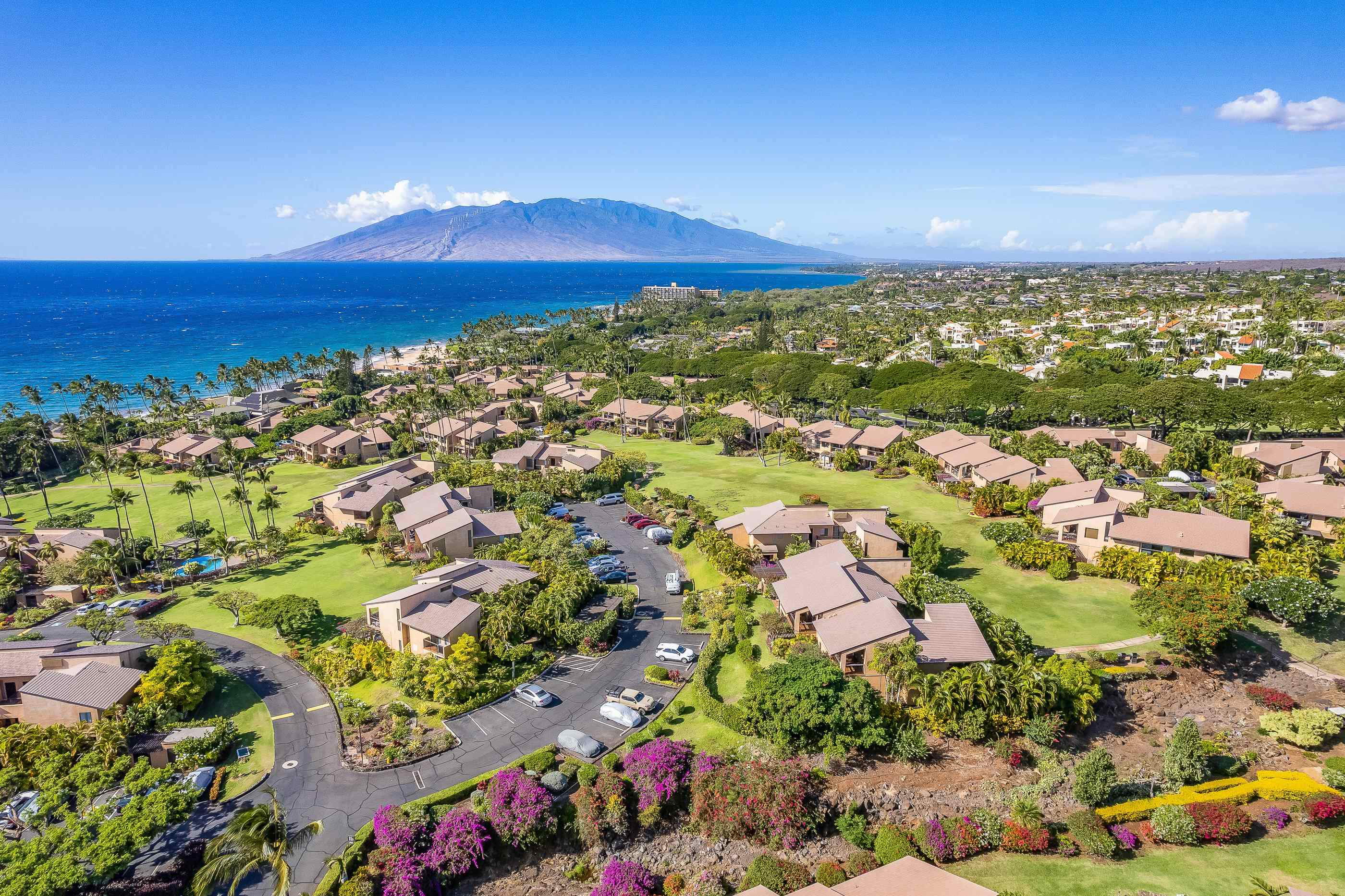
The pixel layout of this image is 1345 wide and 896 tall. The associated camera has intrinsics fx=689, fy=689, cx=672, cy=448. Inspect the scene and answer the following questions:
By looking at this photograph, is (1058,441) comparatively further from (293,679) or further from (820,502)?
(293,679)

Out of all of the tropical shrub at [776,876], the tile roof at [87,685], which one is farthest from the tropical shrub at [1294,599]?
the tile roof at [87,685]

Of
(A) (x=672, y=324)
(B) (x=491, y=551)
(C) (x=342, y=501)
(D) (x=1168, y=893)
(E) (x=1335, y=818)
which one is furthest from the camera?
(A) (x=672, y=324)

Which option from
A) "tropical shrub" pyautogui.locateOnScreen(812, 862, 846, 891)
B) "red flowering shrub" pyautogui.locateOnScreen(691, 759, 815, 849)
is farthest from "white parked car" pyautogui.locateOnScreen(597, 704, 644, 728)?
"tropical shrub" pyautogui.locateOnScreen(812, 862, 846, 891)

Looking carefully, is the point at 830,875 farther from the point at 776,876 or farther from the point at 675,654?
the point at 675,654

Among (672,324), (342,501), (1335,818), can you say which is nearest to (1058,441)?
(1335,818)

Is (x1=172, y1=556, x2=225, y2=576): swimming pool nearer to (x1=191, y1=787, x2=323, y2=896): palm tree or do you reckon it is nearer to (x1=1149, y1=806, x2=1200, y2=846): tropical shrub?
(x1=191, y1=787, x2=323, y2=896): palm tree

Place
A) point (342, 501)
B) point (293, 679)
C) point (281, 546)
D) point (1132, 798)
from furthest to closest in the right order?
1. point (342, 501)
2. point (281, 546)
3. point (293, 679)
4. point (1132, 798)

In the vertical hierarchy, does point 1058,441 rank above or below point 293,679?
above
